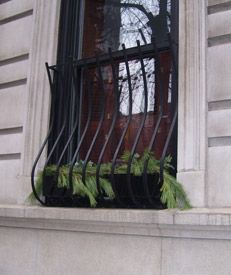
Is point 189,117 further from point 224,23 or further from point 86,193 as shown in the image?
point 86,193

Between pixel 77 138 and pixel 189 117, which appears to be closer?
pixel 189 117

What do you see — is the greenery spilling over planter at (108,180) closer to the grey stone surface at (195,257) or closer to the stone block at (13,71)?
the grey stone surface at (195,257)

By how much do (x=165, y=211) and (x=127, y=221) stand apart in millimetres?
367

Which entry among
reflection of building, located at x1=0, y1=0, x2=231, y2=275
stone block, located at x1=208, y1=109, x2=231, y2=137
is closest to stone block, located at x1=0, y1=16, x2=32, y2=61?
reflection of building, located at x1=0, y1=0, x2=231, y2=275

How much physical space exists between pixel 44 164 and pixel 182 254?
1.99m

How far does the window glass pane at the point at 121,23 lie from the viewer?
5.28m

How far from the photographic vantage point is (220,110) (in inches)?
168

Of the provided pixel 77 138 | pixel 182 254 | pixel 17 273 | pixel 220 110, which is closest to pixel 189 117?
pixel 220 110

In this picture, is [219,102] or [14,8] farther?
[14,8]

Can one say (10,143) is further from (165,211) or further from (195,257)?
(195,257)

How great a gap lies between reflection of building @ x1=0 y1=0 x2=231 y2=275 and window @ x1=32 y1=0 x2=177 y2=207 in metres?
0.23

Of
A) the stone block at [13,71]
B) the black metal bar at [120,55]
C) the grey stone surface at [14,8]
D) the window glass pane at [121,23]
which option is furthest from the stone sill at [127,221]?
the grey stone surface at [14,8]

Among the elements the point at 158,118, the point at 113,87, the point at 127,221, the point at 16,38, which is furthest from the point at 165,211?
the point at 16,38

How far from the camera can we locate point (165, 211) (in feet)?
13.8
